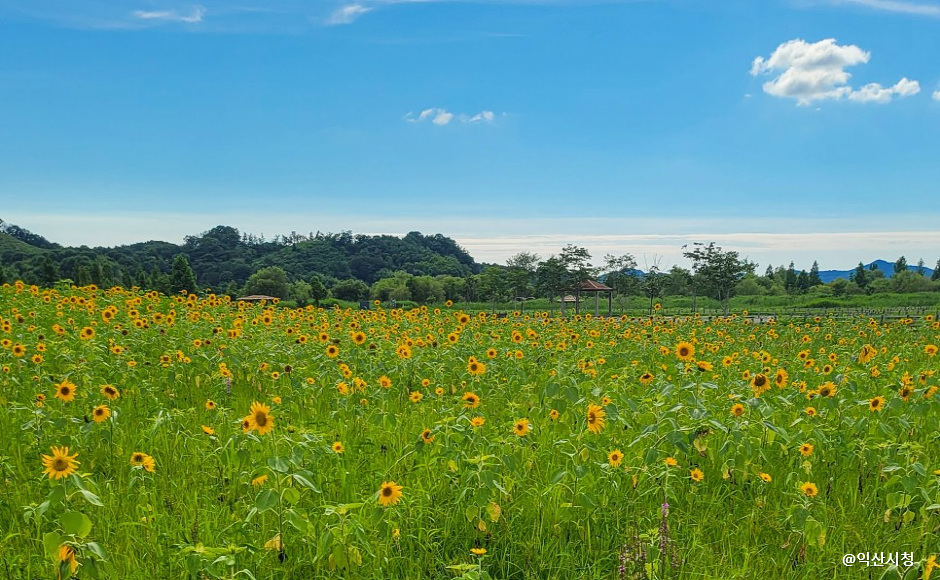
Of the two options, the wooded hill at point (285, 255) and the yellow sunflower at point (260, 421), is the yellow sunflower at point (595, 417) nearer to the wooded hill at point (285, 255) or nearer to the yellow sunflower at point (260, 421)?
the yellow sunflower at point (260, 421)

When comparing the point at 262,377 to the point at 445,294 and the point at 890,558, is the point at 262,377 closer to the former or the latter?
the point at 890,558

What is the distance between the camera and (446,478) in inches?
113

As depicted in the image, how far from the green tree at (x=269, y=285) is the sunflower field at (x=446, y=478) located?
7683 cm

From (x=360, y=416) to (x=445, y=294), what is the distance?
228 feet

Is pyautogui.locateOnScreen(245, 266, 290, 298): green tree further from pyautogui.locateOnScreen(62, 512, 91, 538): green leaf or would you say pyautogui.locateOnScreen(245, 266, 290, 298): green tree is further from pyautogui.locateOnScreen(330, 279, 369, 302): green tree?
pyautogui.locateOnScreen(62, 512, 91, 538): green leaf

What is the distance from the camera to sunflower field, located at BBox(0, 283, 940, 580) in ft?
7.43

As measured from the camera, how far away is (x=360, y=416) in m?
4.01

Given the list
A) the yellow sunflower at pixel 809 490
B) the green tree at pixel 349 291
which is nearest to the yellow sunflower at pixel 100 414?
the yellow sunflower at pixel 809 490

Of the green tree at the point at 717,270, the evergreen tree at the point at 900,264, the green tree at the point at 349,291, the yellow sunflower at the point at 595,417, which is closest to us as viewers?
the yellow sunflower at the point at 595,417

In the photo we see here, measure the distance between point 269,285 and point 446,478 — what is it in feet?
264

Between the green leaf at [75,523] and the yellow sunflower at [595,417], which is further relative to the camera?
the yellow sunflower at [595,417]

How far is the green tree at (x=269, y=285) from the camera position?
7819 cm

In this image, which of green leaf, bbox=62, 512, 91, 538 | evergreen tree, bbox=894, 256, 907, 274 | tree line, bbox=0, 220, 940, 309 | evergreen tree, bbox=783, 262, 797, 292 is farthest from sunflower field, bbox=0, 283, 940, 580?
evergreen tree, bbox=894, 256, 907, 274

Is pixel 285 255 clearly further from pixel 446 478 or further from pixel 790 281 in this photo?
pixel 446 478
